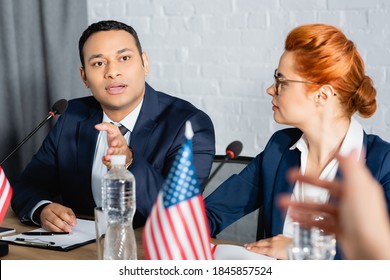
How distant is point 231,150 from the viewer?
4.92 feet

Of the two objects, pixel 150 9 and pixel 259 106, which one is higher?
pixel 150 9

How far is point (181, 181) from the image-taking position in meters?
1.09

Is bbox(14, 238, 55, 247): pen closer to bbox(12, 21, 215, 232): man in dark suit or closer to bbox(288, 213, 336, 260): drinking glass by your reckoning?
bbox(12, 21, 215, 232): man in dark suit

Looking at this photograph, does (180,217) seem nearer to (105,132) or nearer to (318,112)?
(318,112)

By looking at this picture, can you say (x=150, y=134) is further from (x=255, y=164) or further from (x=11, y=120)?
(x=11, y=120)

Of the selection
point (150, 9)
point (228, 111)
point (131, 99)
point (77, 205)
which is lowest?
point (77, 205)

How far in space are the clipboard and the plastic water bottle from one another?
0.23 m

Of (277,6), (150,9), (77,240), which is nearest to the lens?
(77,240)

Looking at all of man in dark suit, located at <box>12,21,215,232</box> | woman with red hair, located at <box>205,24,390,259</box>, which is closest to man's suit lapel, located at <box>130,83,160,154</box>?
man in dark suit, located at <box>12,21,215,232</box>

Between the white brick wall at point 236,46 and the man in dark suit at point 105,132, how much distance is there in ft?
2.17

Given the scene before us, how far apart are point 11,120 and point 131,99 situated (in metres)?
0.97

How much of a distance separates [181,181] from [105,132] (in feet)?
3.73
